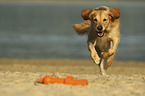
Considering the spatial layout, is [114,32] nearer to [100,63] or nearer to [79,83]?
[100,63]

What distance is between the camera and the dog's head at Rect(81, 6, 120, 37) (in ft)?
27.4

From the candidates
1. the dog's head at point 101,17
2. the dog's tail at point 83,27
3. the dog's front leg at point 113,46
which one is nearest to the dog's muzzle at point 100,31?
the dog's head at point 101,17

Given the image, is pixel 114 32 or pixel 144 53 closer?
pixel 114 32

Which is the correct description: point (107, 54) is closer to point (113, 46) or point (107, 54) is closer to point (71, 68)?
point (113, 46)

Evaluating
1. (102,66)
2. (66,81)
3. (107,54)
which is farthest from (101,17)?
(66,81)

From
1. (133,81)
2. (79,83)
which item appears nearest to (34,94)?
(79,83)

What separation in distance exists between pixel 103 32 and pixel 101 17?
396 millimetres

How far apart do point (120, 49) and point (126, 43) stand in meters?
2.85

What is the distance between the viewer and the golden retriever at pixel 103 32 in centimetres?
842

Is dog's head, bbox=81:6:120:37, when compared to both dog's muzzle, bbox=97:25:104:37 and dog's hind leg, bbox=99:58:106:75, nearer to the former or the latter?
dog's muzzle, bbox=97:25:104:37

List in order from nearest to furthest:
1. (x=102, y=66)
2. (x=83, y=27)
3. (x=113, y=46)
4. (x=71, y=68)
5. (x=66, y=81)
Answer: (x=66, y=81) → (x=113, y=46) → (x=102, y=66) → (x=83, y=27) → (x=71, y=68)

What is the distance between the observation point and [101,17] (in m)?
8.40

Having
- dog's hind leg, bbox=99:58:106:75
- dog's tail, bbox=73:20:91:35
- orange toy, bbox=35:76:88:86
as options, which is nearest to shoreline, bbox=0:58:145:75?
dog's hind leg, bbox=99:58:106:75

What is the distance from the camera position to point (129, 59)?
18.4 m
